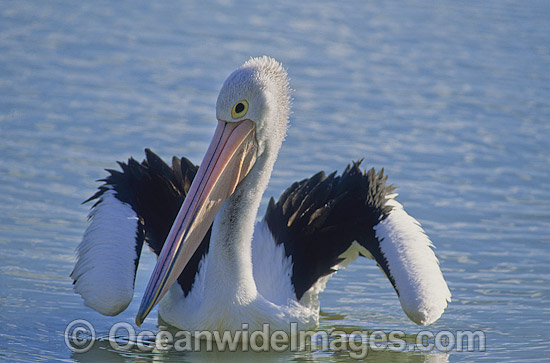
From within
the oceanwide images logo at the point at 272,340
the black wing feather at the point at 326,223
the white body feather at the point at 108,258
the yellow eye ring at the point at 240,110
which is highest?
the yellow eye ring at the point at 240,110

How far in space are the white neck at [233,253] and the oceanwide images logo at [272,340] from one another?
22 centimetres

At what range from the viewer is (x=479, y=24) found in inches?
547

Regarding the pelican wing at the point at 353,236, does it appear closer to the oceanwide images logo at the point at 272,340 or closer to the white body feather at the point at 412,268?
the white body feather at the point at 412,268

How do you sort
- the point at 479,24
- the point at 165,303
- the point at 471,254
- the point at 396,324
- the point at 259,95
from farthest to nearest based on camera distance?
the point at 479,24 → the point at 471,254 → the point at 396,324 → the point at 165,303 → the point at 259,95

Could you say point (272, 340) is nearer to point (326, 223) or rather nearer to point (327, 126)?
point (326, 223)

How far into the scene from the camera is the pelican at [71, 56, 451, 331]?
18.2 ft

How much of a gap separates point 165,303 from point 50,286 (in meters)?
→ 1.08

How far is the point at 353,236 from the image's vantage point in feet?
20.3

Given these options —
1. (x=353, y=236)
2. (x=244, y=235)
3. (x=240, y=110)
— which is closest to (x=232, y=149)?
(x=240, y=110)

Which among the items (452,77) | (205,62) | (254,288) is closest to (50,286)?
(254,288)

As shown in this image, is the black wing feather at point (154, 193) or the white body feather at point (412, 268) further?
the black wing feather at point (154, 193)

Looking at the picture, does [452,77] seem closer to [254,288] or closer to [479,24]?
[479,24]

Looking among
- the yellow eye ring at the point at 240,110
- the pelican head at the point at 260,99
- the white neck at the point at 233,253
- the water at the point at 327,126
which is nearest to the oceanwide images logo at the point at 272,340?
the water at the point at 327,126

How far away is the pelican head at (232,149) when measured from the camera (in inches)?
213
